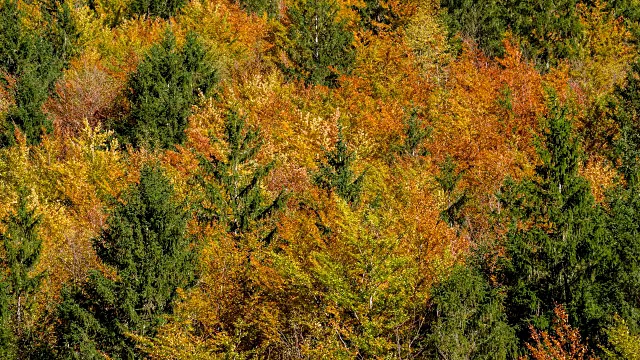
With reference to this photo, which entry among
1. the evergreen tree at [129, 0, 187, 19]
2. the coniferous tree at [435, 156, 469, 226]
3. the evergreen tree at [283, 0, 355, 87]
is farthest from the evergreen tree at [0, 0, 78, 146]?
the coniferous tree at [435, 156, 469, 226]

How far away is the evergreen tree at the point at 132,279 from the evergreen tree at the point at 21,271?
2490mm

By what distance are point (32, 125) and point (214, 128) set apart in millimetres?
12648

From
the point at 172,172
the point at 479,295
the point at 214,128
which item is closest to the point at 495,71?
the point at 214,128

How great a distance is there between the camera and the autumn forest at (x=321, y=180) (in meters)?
28.6

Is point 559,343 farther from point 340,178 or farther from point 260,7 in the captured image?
point 260,7

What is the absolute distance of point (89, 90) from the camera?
58.3 m

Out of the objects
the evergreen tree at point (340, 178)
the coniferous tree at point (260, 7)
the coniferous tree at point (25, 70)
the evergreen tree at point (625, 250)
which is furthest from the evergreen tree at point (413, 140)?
the coniferous tree at point (260, 7)

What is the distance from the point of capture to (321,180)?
34.3 m

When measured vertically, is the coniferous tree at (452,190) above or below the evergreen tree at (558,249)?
below

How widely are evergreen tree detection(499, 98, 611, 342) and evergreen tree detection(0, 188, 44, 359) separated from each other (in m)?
19.4

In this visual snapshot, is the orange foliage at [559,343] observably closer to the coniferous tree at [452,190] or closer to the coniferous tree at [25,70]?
the coniferous tree at [452,190]

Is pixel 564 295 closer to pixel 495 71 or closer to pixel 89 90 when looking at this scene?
pixel 495 71

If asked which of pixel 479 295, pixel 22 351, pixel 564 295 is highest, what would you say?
pixel 479 295

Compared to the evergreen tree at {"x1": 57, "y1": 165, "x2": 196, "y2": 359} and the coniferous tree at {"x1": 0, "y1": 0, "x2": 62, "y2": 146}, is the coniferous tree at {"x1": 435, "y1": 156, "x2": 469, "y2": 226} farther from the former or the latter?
the coniferous tree at {"x1": 0, "y1": 0, "x2": 62, "y2": 146}
